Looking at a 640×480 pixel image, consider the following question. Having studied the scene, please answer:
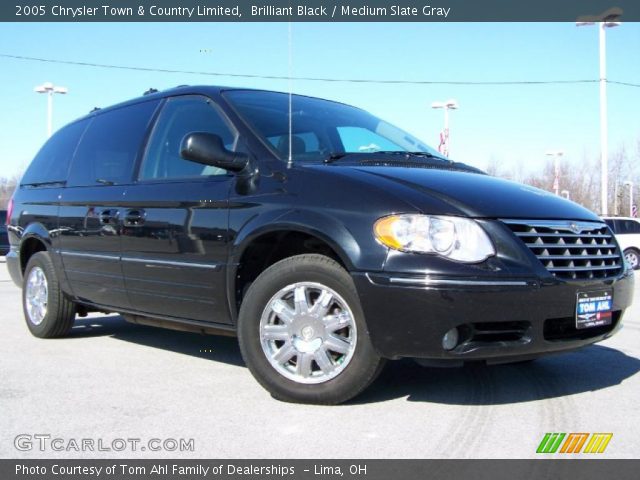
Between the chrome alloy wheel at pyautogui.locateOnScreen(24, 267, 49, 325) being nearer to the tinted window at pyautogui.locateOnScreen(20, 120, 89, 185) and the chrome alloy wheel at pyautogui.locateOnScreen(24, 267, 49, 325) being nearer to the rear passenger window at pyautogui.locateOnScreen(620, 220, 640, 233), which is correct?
the tinted window at pyautogui.locateOnScreen(20, 120, 89, 185)

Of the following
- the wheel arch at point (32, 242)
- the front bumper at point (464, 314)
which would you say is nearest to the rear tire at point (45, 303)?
the wheel arch at point (32, 242)

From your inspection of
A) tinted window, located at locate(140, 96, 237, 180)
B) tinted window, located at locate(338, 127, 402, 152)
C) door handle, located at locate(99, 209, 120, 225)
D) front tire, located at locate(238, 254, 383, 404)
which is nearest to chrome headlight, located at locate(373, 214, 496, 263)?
front tire, located at locate(238, 254, 383, 404)

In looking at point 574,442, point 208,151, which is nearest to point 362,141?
point 208,151

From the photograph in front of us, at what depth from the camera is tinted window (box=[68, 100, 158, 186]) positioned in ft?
16.1

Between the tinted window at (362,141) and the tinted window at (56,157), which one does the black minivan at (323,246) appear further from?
the tinted window at (56,157)

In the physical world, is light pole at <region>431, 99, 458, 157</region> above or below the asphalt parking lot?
above

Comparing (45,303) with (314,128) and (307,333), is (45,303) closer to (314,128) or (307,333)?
(314,128)

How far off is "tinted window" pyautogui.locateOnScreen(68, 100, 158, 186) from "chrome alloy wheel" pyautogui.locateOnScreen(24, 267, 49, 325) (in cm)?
95

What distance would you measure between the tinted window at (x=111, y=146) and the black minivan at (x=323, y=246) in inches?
1.0

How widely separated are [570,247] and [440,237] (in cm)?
80

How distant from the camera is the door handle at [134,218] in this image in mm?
4469
